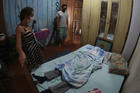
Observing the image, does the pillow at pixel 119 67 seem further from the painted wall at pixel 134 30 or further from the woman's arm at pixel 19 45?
the woman's arm at pixel 19 45

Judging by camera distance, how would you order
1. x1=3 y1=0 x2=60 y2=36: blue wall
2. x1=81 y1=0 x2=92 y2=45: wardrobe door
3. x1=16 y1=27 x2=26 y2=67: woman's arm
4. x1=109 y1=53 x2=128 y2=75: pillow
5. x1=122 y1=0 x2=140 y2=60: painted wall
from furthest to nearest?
x1=81 y1=0 x2=92 y2=45: wardrobe door, x1=3 y1=0 x2=60 y2=36: blue wall, x1=122 y1=0 x2=140 y2=60: painted wall, x1=109 y1=53 x2=128 y2=75: pillow, x1=16 y1=27 x2=26 y2=67: woman's arm

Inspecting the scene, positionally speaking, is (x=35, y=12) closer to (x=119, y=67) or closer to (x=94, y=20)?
(x=94, y=20)

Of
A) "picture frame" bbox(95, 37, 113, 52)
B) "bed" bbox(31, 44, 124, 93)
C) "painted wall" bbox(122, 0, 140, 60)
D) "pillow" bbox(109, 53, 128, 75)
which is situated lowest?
"bed" bbox(31, 44, 124, 93)

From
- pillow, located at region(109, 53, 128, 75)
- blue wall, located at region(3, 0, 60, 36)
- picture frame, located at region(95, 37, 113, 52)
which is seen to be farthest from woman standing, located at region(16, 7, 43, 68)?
picture frame, located at region(95, 37, 113, 52)

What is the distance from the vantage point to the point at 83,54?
2219 mm

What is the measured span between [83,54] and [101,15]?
1.34 metres

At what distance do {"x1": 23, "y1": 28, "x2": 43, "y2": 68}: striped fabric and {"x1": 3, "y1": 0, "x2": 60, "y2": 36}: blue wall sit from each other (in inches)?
60.9

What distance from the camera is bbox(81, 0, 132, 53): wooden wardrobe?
2.54 metres

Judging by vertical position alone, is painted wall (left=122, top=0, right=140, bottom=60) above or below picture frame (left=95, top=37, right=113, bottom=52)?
above

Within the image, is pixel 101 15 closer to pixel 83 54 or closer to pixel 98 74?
pixel 83 54

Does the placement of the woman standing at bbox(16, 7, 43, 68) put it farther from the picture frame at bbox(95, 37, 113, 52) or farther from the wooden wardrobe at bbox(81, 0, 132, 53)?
the wooden wardrobe at bbox(81, 0, 132, 53)

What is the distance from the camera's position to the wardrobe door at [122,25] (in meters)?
2.46

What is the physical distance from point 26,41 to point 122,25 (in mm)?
2161

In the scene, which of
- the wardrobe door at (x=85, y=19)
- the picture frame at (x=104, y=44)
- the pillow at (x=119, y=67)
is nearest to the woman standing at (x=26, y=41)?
the pillow at (x=119, y=67)
